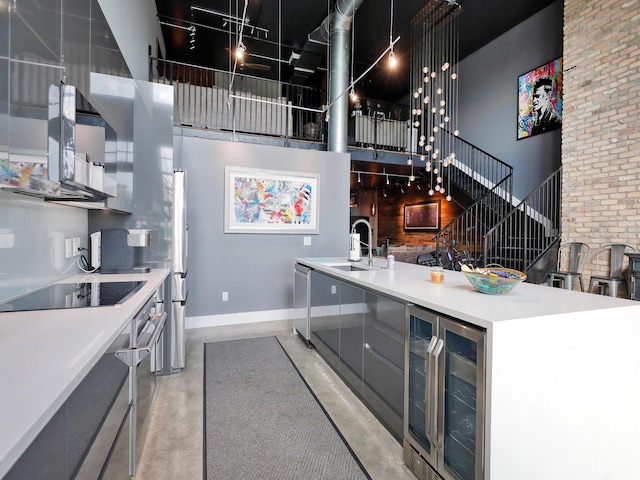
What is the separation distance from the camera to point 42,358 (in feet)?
3.02

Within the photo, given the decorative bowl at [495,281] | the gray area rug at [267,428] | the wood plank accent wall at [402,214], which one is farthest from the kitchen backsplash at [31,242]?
the wood plank accent wall at [402,214]

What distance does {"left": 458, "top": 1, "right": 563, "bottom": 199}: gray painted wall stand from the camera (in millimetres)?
6453

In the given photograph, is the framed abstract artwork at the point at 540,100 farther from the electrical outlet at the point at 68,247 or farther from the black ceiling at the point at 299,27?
the electrical outlet at the point at 68,247

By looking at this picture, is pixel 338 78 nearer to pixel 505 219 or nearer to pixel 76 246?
pixel 505 219

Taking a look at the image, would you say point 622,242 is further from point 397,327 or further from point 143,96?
point 143,96

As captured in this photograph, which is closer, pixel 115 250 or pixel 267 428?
pixel 267 428

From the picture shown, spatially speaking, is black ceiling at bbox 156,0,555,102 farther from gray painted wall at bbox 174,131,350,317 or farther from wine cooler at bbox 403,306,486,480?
wine cooler at bbox 403,306,486,480

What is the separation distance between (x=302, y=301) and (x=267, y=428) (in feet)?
5.44

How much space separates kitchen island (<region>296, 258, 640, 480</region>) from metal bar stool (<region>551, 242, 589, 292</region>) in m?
3.32

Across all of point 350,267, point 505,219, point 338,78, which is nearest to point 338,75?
point 338,78

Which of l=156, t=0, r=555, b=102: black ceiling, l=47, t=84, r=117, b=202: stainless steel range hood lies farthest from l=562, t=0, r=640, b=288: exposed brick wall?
l=47, t=84, r=117, b=202: stainless steel range hood

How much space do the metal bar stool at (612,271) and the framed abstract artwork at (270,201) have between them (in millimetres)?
3743

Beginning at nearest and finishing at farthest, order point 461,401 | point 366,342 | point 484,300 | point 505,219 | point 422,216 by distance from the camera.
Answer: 1. point 461,401
2. point 484,300
3. point 366,342
4. point 505,219
5. point 422,216

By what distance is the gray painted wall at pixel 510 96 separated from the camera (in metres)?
6.45
